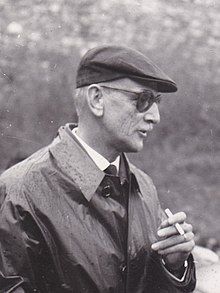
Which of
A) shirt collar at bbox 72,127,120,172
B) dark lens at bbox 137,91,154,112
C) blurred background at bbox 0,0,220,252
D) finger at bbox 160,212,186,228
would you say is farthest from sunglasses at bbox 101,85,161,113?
blurred background at bbox 0,0,220,252

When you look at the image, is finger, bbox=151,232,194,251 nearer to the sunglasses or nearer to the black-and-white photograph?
the black-and-white photograph

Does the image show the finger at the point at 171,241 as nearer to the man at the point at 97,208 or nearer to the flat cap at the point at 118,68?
the man at the point at 97,208

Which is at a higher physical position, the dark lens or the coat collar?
the dark lens

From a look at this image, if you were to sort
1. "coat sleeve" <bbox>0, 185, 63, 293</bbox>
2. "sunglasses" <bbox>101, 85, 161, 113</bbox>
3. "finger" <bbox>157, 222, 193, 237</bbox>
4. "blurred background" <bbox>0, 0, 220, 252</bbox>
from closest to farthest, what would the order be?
"coat sleeve" <bbox>0, 185, 63, 293</bbox>, "finger" <bbox>157, 222, 193, 237</bbox>, "sunglasses" <bbox>101, 85, 161, 113</bbox>, "blurred background" <bbox>0, 0, 220, 252</bbox>

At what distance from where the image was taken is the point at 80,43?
12.2ft

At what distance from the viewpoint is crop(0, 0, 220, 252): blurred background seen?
3.60m

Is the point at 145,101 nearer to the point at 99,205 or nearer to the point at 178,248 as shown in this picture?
the point at 99,205

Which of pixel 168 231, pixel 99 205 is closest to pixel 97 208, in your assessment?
pixel 99 205

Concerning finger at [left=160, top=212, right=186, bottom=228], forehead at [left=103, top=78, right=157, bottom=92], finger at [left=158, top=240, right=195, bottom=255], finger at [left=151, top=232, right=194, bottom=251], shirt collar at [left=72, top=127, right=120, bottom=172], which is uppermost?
forehead at [left=103, top=78, right=157, bottom=92]

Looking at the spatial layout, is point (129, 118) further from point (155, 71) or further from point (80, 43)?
point (80, 43)

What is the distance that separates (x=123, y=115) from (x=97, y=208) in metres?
0.37

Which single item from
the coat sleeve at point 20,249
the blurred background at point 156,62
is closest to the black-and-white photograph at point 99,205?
the coat sleeve at point 20,249

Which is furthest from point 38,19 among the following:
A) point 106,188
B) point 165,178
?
point 106,188

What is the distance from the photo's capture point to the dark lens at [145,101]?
6.74 feet
